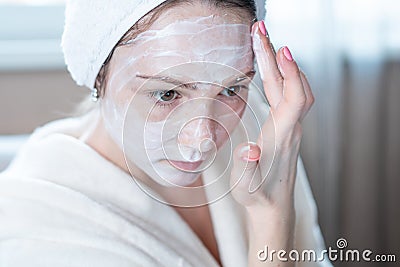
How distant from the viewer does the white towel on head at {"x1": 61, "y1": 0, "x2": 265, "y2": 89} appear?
625 millimetres

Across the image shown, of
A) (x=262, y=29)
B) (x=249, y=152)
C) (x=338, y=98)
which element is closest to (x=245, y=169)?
(x=249, y=152)

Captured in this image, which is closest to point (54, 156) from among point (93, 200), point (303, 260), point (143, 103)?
point (93, 200)

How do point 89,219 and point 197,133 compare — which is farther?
point 89,219

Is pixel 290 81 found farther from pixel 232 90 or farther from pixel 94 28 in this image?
pixel 94 28

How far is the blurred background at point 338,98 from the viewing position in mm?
1268

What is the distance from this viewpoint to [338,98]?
4.23ft

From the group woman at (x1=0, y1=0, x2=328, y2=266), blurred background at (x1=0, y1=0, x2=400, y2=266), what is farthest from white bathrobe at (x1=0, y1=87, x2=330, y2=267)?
blurred background at (x1=0, y1=0, x2=400, y2=266)

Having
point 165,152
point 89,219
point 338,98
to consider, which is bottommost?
point 338,98

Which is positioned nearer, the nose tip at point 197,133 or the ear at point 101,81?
the nose tip at point 197,133

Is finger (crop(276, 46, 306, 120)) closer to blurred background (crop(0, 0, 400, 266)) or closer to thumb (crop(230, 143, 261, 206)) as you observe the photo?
thumb (crop(230, 143, 261, 206))

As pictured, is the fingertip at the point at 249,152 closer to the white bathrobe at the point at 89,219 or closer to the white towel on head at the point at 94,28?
the white bathrobe at the point at 89,219

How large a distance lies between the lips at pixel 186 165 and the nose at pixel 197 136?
2 centimetres

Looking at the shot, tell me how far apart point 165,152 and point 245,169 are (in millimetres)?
73

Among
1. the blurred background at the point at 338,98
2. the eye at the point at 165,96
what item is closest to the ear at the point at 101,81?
the eye at the point at 165,96
